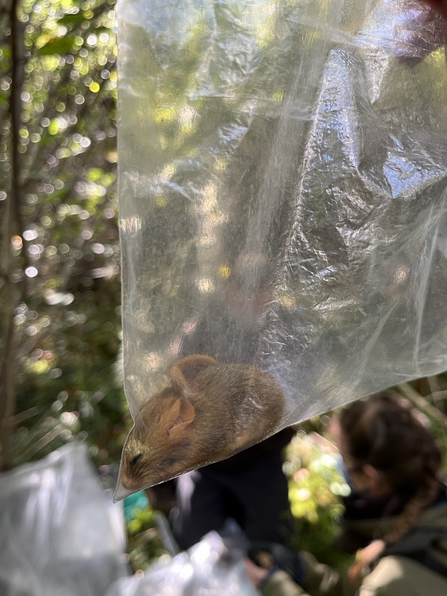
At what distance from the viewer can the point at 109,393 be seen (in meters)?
2.26

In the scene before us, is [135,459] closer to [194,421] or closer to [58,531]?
[194,421]

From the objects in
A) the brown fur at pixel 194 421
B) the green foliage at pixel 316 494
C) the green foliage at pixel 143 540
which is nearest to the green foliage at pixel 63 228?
the green foliage at pixel 143 540

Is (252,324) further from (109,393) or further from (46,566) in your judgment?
(109,393)

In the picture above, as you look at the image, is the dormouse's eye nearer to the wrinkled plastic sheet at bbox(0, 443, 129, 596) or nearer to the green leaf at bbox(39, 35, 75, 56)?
the green leaf at bbox(39, 35, 75, 56)

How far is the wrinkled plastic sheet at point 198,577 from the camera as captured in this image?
1277 mm

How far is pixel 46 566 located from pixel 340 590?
0.80 m

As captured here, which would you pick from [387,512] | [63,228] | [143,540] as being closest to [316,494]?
[143,540]

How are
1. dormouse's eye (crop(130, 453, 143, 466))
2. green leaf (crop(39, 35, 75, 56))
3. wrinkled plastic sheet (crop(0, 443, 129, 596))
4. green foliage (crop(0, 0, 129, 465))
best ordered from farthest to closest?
wrinkled plastic sheet (crop(0, 443, 129, 596))
green foliage (crop(0, 0, 129, 465))
green leaf (crop(39, 35, 75, 56))
dormouse's eye (crop(130, 453, 143, 466))

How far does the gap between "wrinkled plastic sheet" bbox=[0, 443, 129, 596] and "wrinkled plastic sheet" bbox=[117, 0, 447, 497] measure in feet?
2.83

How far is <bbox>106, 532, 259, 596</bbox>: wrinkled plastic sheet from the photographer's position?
128 centimetres

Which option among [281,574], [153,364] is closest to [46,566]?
[281,574]

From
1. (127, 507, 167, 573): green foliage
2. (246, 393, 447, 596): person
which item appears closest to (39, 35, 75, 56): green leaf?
(246, 393, 447, 596): person

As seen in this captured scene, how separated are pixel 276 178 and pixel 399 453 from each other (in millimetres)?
964

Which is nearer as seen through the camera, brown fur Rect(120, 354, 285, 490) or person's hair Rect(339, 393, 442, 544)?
brown fur Rect(120, 354, 285, 490)
